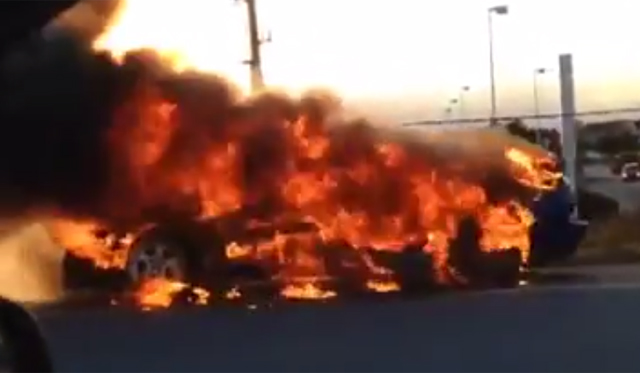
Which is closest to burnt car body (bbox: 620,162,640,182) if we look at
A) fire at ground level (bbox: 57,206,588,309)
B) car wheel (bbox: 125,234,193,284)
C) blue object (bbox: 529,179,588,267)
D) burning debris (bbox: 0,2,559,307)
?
blue object (bbox: 529,179,588,267)

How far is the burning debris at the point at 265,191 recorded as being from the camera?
39.6ft

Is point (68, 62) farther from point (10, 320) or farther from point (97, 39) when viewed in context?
point (10, 320)

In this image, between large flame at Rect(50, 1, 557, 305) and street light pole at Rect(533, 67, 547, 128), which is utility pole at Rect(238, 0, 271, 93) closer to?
large flame at Rect(50, 1, 557, 305)

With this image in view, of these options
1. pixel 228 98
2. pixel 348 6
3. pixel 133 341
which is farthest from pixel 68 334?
pixel 348 6

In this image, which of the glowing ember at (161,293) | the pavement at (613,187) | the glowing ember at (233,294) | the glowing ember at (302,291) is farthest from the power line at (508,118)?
the glowing ember at (161,293)

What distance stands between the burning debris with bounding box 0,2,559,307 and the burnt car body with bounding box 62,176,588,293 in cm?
1

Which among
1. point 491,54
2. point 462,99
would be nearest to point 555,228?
point 462,99

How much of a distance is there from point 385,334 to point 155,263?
217 centimetres

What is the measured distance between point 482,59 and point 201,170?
2401mm

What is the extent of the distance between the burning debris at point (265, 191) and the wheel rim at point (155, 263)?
0.06ft

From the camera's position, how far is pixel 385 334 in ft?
36.0

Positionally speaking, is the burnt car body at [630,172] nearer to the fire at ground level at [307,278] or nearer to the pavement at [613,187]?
the pavement at [613,187]

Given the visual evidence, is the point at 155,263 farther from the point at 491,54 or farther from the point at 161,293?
the point at 491,54

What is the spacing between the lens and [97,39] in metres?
12.2
